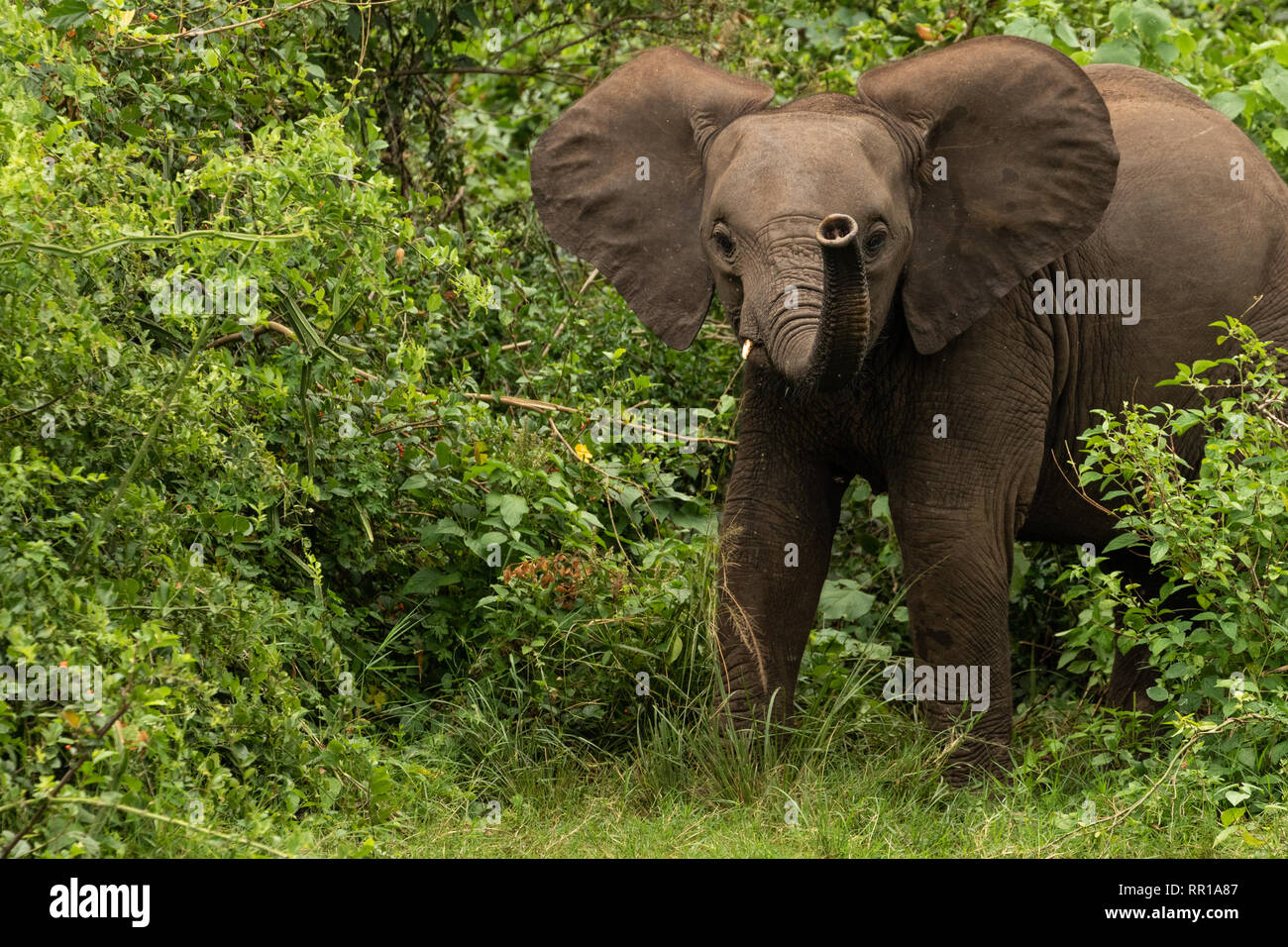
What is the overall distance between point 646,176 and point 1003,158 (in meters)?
1.31

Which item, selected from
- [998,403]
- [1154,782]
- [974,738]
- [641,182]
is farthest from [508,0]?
[1154,782]

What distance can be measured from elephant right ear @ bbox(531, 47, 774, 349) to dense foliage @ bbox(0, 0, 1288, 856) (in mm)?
546

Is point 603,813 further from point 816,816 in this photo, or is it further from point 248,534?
point 248,534

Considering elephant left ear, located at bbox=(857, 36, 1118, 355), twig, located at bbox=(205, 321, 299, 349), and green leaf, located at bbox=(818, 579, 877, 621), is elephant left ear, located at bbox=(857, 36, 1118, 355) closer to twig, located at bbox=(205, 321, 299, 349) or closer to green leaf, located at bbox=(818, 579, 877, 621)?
green leaf, located at bbox=(818, 579, 877, 621)

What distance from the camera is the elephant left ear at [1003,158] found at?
6.39 meters

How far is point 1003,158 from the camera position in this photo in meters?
6.46

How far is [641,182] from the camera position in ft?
22.1

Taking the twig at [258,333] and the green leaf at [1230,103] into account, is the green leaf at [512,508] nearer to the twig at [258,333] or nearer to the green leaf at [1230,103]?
the twig at [258,333]

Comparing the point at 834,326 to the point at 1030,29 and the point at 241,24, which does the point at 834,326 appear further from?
the point at 1030,29

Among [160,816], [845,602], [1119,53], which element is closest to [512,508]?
[845,602]

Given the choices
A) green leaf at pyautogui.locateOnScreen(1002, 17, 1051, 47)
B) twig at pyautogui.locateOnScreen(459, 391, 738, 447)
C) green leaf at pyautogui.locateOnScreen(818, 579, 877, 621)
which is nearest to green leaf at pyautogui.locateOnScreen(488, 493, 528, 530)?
twig at pyautogui.locateOnScreen(459, 391, 738, 447)

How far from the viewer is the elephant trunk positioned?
532 cm

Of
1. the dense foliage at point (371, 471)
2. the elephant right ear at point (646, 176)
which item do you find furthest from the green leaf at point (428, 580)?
the elephant right ear at point (646, 176)

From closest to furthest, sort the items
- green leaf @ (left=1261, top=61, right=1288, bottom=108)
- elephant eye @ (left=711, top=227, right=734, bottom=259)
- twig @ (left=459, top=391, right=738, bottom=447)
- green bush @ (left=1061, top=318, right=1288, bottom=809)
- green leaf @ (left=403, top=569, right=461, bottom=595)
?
green bush @ (left=1061, top=318, right=1288, bottom=809)
elephant eye @ (left=711, top=227, right=734, bottom=259)
green leaf @ (left=403, top=569, right=461, bottom=595)
twig @ (left=459, top=391, right=738, bottom=447)
green leaf @ (left=1261, top=61, right=1288, bottom=108)
